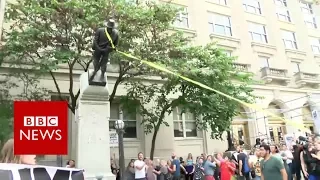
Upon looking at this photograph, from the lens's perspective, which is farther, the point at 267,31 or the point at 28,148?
the point at 267,31

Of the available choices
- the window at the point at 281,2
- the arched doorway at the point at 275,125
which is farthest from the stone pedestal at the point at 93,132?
the window at the point at 281,2

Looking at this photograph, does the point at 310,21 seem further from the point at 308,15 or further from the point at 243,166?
the point at 243,166

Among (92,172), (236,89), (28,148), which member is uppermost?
(236,89)

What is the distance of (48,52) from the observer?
46.5 feet

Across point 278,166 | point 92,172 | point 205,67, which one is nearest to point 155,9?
point 205,67

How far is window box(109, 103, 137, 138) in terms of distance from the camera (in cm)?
2006

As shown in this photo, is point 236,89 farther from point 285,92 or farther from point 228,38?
point 285,92

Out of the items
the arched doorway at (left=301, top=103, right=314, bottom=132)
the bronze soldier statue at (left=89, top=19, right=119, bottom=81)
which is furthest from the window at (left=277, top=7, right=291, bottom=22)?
the bronze soldier statue at (left=89, top=19, right=119, bottom=81)

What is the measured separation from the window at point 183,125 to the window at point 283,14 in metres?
14.7

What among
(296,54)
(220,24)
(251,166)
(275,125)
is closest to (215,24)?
(220,24)

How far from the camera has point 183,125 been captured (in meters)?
22.3

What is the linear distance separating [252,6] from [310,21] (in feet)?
25.7

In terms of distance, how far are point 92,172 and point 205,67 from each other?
350 inches

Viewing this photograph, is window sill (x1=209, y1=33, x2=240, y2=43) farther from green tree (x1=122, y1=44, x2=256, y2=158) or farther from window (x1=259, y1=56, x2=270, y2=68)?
green tree (x1=122, y1=44, x2=256, y2=158)
